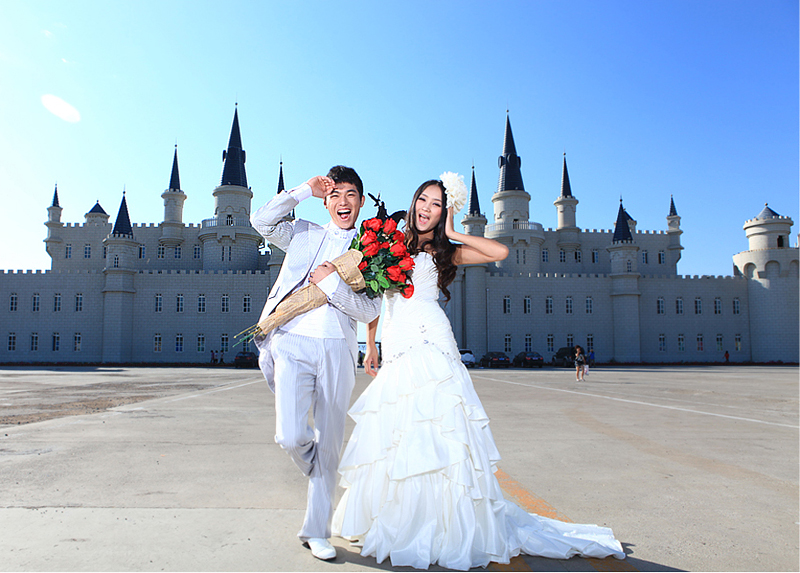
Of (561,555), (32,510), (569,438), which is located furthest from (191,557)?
Result: (569,438)

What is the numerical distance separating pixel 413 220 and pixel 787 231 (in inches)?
2183

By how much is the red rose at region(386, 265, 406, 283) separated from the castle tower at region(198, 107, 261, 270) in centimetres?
5100

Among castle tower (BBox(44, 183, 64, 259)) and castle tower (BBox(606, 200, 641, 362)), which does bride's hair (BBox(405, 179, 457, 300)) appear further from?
castle tower (BBox(44, 183, 64, 259))

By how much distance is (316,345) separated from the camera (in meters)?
3.19

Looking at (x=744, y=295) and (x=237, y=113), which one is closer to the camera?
(x=744, y=295)

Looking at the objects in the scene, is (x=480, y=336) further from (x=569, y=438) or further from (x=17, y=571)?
(x=17, y=571)

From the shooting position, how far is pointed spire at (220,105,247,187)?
53.4 meters

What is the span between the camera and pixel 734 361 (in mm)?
48688

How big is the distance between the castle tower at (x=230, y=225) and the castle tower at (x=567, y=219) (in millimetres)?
30835

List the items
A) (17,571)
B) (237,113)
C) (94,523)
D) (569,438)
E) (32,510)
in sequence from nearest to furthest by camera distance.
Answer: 1. (17,571)
2. (94,523)
3. (32,510)
4. (569,438)
5. (237,113)

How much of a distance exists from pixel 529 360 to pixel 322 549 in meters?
39.7

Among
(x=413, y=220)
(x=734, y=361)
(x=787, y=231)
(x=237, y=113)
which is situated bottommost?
(x=734, y=361)

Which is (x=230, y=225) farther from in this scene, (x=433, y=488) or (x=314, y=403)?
(x=433, y=488)

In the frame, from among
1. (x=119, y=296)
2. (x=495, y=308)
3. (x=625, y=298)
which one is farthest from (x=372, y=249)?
(x=625, y=298)
